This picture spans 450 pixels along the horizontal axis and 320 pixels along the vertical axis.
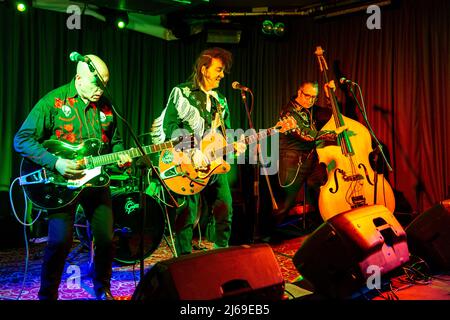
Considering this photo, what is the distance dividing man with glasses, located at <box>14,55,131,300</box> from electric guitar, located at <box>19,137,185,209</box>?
0.14ft

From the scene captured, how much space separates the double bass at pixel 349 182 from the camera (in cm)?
492

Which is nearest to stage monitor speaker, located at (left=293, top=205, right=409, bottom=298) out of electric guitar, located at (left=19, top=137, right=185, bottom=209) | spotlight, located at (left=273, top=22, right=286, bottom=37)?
electric guitar, located at (left=19, top=137, right=185, bottom=209)

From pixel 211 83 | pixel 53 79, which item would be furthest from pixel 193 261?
pixel 53 79

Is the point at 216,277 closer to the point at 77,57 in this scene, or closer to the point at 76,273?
the point at 77,57

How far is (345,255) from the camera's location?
9.55 ft

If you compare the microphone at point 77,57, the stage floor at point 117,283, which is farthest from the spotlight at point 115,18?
the microphone at point 77,57

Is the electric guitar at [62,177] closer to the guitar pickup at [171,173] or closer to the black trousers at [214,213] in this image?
the guitar pickup at [171,173]

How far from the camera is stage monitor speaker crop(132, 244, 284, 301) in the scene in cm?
214

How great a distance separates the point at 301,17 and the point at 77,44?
349cm

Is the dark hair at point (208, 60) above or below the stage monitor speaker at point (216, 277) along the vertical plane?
above

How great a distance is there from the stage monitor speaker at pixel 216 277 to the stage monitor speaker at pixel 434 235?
70.5 inches

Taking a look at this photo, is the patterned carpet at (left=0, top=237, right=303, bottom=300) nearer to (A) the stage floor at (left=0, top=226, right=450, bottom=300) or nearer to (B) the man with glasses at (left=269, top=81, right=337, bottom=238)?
(A) the stage floor at (left=0, top=226, right=450, bottom=300)

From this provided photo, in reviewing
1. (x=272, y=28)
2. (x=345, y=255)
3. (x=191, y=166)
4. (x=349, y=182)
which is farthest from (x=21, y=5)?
(x=345, y=255)

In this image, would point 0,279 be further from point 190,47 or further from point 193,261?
point 190,47
